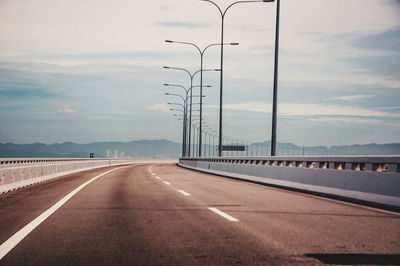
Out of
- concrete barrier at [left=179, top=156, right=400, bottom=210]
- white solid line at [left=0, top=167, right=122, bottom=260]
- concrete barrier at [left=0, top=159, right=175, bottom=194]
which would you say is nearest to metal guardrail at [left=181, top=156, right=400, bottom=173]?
concrete barrier at [left=179, top=156, right=400, bottom=210]

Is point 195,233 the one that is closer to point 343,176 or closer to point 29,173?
point 343,176

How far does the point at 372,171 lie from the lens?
42.8 ft

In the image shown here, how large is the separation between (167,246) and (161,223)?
7.05 ft

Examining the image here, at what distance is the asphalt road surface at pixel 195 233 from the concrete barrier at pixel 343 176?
662 mm

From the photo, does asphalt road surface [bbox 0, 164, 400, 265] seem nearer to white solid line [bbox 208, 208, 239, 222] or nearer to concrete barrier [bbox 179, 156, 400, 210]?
white solid line [bbox 208, 208, 239, 222]

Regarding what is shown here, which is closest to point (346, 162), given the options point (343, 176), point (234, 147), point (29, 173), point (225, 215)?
point (343, 176)

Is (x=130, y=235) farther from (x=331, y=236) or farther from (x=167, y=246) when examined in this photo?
(x=331, y=236)

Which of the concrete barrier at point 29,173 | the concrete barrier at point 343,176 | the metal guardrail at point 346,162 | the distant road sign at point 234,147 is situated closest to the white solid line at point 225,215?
the concrete barrier at point 343,176

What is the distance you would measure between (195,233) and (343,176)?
7587 mm

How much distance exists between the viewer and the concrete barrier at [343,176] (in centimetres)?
1211

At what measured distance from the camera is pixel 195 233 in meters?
8.12

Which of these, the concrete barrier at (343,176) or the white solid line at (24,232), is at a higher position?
the concrete barrier at (343,176)

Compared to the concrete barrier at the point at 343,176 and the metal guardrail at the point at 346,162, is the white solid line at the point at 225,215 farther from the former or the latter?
the metal guardrail at the point at 346,162

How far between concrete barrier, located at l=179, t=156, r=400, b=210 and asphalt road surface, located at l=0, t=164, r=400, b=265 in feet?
2.17
